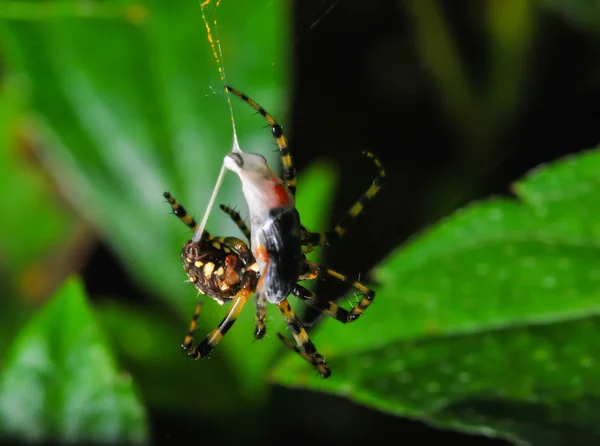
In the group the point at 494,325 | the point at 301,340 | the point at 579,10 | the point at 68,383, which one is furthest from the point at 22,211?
the point at 579,10

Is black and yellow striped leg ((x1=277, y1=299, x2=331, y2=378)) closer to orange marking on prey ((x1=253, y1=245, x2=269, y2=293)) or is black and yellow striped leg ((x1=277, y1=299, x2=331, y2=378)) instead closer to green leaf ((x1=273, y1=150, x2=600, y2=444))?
green leaf ((x1=273, y1=150, x2=600, y2=444))

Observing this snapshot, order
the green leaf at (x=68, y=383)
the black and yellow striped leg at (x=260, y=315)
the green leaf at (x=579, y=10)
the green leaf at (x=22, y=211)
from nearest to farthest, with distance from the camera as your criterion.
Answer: the black and yellow striped leg at (x=260, y=315)
the green leaf at (x=68, y=383)
the green leaf at (x=579, y=10)
the green leaf at (x=22, y=211)

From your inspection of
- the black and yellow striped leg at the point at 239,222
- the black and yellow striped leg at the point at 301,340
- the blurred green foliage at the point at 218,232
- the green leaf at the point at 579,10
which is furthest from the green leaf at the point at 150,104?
the green leaf at the point at 579,10

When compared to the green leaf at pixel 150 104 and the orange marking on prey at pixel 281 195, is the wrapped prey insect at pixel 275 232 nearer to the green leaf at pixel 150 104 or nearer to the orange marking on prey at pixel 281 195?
the orange marking on prey at pixel 281 195

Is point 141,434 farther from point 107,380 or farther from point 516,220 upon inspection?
point 516,220

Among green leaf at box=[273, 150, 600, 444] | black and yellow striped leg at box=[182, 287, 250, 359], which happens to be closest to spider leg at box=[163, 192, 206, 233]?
black and yellow striped leg at box=[182, 287, 250, 359]

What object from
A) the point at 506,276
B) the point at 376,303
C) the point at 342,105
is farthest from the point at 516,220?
the point at 342,105
